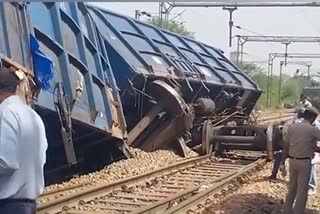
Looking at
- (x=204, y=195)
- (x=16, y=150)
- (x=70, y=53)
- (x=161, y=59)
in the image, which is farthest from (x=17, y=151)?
(x=161, y=59)

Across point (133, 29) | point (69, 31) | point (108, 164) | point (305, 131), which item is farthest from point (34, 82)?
point (133, 29)

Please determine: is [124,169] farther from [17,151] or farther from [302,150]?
[17,151]

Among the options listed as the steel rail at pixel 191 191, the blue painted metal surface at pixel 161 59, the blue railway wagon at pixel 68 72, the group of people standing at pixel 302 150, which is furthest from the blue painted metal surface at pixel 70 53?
the group of people standing at pixel 302 150

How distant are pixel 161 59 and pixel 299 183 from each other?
25.7ft

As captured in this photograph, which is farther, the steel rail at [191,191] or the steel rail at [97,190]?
the steel rail at [191,191]

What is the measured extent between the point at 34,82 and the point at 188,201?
8.37 feet

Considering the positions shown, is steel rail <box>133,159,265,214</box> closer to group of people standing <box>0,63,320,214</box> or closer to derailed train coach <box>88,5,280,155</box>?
derailed train coach <box>88,5,280,155</box>

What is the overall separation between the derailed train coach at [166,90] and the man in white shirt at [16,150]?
9.47 meters

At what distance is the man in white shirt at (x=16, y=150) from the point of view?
3447 millimetres

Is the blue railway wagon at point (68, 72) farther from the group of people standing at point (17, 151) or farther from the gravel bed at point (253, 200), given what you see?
Result: the group of people standing at point (17, 151)

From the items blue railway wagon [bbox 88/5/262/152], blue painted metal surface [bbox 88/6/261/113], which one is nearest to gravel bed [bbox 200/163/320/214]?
blue railway wagon [bbox 88/5/262/152]

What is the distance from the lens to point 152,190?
10.2 meters

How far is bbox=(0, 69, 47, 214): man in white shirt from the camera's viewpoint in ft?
11.3

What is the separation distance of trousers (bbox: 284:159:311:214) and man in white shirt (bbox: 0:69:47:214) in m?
4.89
